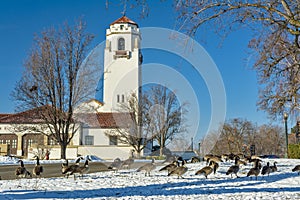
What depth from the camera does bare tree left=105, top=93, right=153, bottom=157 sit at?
4534 centimetres

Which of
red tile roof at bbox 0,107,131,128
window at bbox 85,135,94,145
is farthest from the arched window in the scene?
window at bbox 85,135,94,145

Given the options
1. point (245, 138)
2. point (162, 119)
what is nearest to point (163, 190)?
point (162, 119)

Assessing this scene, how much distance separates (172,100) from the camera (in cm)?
4522

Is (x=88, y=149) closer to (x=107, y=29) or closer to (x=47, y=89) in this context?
(x=47, y=89)

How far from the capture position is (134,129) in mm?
45312

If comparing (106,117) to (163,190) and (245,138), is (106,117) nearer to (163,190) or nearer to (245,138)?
(245,138)

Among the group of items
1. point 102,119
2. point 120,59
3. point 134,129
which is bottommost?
point 134,129

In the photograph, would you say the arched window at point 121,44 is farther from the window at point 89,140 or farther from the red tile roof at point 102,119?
the window at point 89,140

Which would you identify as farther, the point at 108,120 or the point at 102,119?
the point at 102,119

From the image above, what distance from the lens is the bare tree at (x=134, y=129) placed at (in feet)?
149

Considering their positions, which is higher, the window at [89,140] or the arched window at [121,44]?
the arched window at [121,44]

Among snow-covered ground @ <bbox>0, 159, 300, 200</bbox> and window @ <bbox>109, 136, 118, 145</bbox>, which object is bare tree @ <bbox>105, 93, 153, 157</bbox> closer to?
window @ <bbox>109, 136, 118, 145</bbox>

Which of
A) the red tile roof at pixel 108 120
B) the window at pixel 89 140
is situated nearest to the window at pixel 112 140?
the red tile roof at pixel 108 120

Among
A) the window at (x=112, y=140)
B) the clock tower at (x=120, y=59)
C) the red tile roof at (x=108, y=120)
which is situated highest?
the clock tower at (x=120, y=59)
